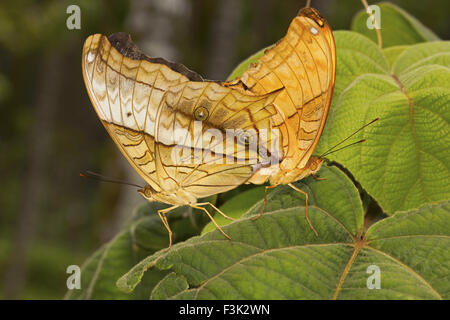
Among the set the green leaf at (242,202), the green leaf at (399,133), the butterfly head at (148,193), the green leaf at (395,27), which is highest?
the green leaf at (395,27)

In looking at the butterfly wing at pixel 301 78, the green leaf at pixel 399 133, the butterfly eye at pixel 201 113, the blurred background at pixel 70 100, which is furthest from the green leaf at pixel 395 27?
the blurred background at pixel 70 100

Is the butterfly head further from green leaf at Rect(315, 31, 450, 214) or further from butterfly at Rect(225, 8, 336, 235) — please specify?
green leaf at Rect(315, 31, 450, 214)

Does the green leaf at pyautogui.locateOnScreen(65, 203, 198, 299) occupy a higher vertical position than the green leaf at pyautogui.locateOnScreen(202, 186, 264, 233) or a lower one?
lower

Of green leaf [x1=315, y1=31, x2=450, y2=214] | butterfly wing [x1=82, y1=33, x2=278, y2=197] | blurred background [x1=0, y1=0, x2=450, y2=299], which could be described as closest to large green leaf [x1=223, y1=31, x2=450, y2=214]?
green leaf [x1=315, y1=31, x2=450, y2=214]

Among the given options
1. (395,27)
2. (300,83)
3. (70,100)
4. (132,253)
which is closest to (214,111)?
(300,83)

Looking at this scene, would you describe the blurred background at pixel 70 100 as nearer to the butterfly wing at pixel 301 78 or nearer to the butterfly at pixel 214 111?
the butterfly at pixel 214 111

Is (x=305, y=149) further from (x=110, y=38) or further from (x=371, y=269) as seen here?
(x=110, y=38)
